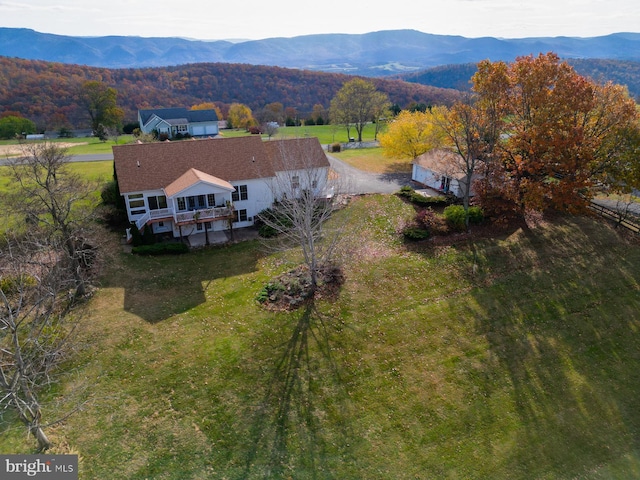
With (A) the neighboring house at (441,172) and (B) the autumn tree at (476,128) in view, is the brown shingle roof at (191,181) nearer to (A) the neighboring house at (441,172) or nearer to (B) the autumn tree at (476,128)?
(B) the autumn tree at (476,128)

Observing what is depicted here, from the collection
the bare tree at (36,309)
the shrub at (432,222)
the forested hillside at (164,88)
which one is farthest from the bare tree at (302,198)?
the forested hillside at (164,88)

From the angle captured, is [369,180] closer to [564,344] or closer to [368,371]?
[564,344]

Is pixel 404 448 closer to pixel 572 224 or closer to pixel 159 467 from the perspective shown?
pixel 159 467

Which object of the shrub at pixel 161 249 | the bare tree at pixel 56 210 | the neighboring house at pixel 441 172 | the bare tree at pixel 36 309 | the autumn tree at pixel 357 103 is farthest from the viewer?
the autumn tree at pixel 357 103

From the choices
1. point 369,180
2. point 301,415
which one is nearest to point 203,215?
point 301,415

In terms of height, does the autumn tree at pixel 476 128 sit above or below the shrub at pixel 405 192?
above

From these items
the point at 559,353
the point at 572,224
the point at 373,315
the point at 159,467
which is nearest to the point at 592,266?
the point at 572,224

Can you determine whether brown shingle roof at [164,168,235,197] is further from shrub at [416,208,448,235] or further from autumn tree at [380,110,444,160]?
autumn tree at [380,110,444,160]

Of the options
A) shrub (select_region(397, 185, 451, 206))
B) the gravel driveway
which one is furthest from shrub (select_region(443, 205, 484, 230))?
the gravel driveway
